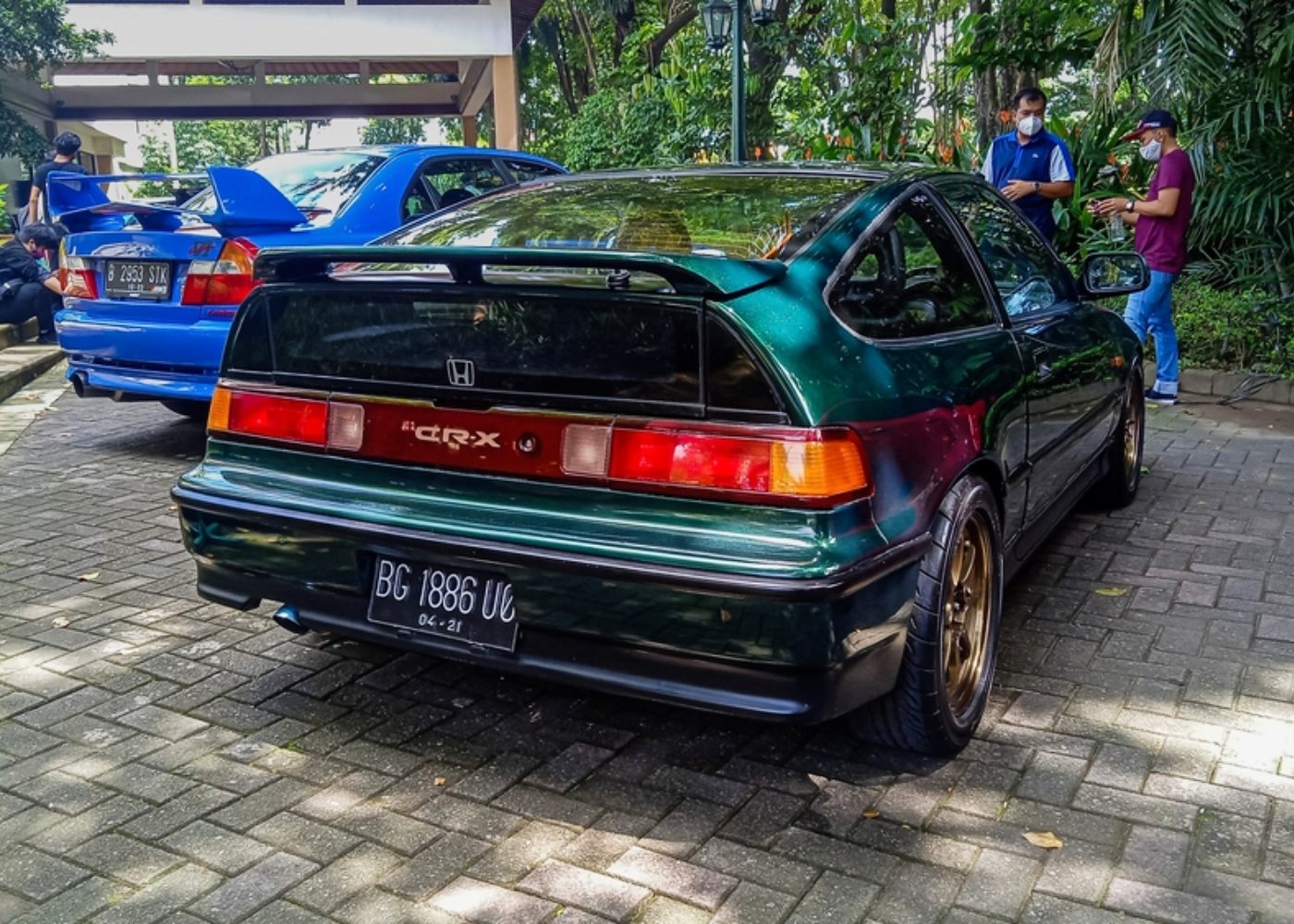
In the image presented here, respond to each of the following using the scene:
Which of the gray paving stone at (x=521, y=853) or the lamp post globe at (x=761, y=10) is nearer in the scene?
the gray paving stone at (x=521, y=853)

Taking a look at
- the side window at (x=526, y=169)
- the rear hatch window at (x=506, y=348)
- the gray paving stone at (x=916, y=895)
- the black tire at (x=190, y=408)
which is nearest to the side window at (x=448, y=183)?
the side window at (x=526, y=169)

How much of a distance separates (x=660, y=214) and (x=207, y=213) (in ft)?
13.7

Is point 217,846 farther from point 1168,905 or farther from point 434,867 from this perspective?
point 1168,905

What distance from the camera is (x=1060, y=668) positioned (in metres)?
3.59

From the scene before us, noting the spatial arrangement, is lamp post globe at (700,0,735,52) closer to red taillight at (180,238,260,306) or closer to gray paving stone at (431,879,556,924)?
red taillight at (180,238,260,306)

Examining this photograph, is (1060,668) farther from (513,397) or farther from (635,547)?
(513,397)

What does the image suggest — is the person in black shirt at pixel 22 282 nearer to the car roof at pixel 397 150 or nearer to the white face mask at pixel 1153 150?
the car roof at pixel 397 150

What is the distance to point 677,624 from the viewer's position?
101 inches

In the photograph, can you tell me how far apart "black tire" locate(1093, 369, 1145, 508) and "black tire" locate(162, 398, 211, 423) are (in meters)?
4.66

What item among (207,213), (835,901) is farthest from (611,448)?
(207,213)

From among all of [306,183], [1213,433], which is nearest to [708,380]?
[306,183]

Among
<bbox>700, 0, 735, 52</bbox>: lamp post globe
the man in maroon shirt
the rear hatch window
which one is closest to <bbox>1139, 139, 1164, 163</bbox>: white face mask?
the man in maroon shirt

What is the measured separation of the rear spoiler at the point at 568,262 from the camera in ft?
8.35

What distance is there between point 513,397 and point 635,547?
477 mm
